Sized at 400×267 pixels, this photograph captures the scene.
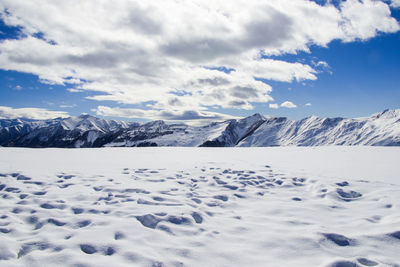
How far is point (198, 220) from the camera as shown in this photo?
5.66m

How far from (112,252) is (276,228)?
332cm

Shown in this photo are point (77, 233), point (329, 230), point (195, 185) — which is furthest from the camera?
point (195, 185)

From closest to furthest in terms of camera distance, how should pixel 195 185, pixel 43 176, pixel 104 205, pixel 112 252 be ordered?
1. pixel 112 252
2. pixel 104 205
3. pixel 195 185
4. pixel 43 176

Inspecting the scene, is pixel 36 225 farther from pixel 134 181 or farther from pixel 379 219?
pixel 379 219

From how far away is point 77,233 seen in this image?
185 inches

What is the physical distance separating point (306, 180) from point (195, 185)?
172 inches

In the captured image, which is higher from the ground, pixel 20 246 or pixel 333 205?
pixel 333 205

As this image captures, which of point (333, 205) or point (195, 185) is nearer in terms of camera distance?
point (333, 205)

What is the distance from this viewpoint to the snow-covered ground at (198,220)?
13.3 ft

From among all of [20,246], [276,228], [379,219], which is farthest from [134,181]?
[379,219]

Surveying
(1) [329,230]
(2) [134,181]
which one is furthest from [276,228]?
(2) [134,181]

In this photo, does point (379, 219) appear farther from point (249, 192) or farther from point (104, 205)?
point (104, 205)

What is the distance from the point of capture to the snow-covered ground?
13.3 feet

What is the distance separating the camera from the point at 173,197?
7258mm
